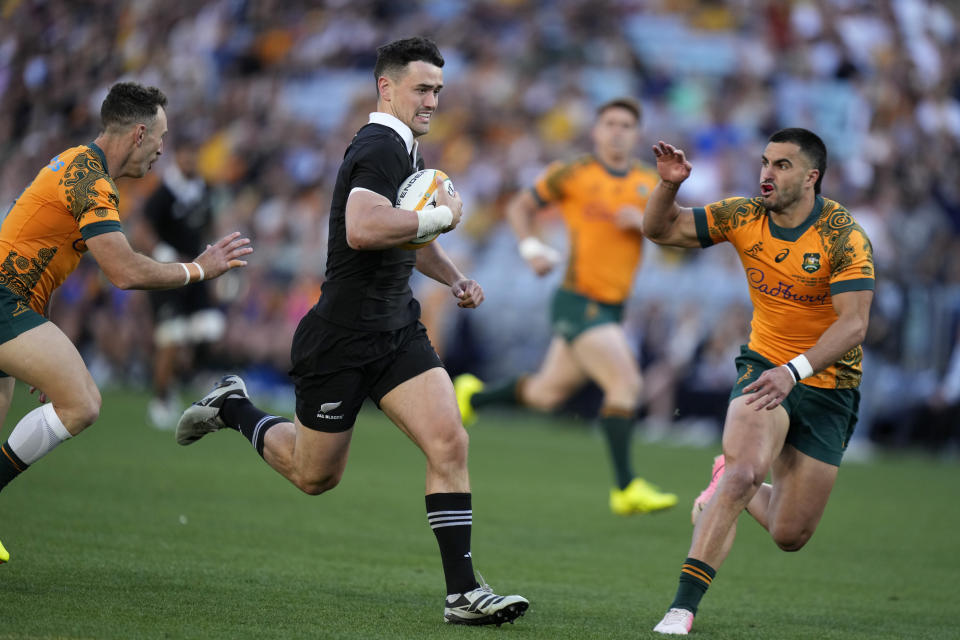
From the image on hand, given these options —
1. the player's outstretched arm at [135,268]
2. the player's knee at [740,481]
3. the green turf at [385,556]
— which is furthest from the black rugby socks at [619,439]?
the player's outstretched arm at [135,268]

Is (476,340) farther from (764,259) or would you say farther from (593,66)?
(764,259)

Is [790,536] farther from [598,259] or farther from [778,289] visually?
[598,259]

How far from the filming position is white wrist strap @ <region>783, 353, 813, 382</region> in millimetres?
5680

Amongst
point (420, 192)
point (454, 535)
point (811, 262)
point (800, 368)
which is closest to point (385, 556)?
point (454, 535)

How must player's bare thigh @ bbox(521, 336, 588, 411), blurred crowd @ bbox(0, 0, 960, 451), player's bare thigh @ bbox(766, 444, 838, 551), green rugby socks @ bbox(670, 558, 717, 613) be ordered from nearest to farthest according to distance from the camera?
green rugby socks @ bbox(670, 558, 717, 613) < player's bare thigh @ bbox(766, 444, 838, 551) < player's bare thigh @ bbox(521, 336, 588, 411) < blurred crowd @ bbox(0, 0, 960, 451)

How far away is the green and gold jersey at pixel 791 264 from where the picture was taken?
20.1ft

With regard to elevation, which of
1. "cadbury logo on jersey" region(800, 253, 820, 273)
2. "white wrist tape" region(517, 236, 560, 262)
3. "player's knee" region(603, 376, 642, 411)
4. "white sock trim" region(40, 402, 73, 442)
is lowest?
"white sock trim" region(40, 402, 73, 442)

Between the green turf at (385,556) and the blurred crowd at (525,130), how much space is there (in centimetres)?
463

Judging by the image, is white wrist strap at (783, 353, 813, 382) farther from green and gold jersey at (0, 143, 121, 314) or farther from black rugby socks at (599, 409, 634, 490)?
black rugby socks at (599, 409, 634, 490)

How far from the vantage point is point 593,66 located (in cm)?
2283

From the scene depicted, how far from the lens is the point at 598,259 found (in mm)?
10703

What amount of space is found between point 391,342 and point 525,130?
1632 cm

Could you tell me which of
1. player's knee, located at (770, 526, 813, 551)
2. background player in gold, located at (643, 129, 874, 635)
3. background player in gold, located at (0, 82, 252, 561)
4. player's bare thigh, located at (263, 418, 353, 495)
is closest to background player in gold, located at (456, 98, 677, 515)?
player's knee, located at (770, 526, 813, 551)

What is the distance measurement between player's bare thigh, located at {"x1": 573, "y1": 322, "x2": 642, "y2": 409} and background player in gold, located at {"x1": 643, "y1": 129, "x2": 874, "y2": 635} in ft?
11.2
